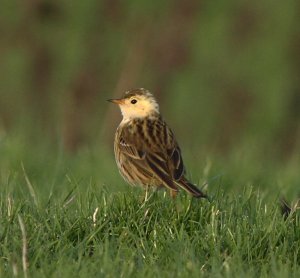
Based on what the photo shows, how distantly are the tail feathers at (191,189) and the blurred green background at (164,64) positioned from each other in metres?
14.2

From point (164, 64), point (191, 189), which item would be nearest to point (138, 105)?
point (191, 189)

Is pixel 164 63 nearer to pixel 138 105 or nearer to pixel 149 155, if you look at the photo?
pixel 138 105

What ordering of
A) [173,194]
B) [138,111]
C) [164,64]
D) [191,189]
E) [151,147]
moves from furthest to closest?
[164,64], [138,111], [151,147], [173,194], [191,189]

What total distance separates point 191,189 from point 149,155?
1004 millimetres

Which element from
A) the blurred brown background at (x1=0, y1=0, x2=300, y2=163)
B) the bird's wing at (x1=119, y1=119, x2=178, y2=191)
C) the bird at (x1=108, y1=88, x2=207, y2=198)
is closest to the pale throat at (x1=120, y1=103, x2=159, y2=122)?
the bird at (x1=108, y1=88, x2=207, y2=198)

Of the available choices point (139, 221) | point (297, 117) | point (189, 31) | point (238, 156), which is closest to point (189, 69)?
point (189, 31)

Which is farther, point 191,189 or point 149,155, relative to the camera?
point 149,155

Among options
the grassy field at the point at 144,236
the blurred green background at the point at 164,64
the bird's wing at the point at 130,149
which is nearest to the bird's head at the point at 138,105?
the bird's wing at the point at 130,149

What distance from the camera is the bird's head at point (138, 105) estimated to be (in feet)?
30.5

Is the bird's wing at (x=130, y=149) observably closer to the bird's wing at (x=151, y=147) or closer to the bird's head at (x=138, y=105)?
the bird's wing at (x=151, y=147)

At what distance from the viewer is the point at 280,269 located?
19.4 ft

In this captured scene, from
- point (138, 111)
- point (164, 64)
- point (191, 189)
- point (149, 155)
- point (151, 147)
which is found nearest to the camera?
point (191, 189)

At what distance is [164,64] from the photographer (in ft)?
74.6

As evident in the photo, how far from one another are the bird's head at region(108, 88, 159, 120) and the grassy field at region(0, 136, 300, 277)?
5.06 feet
